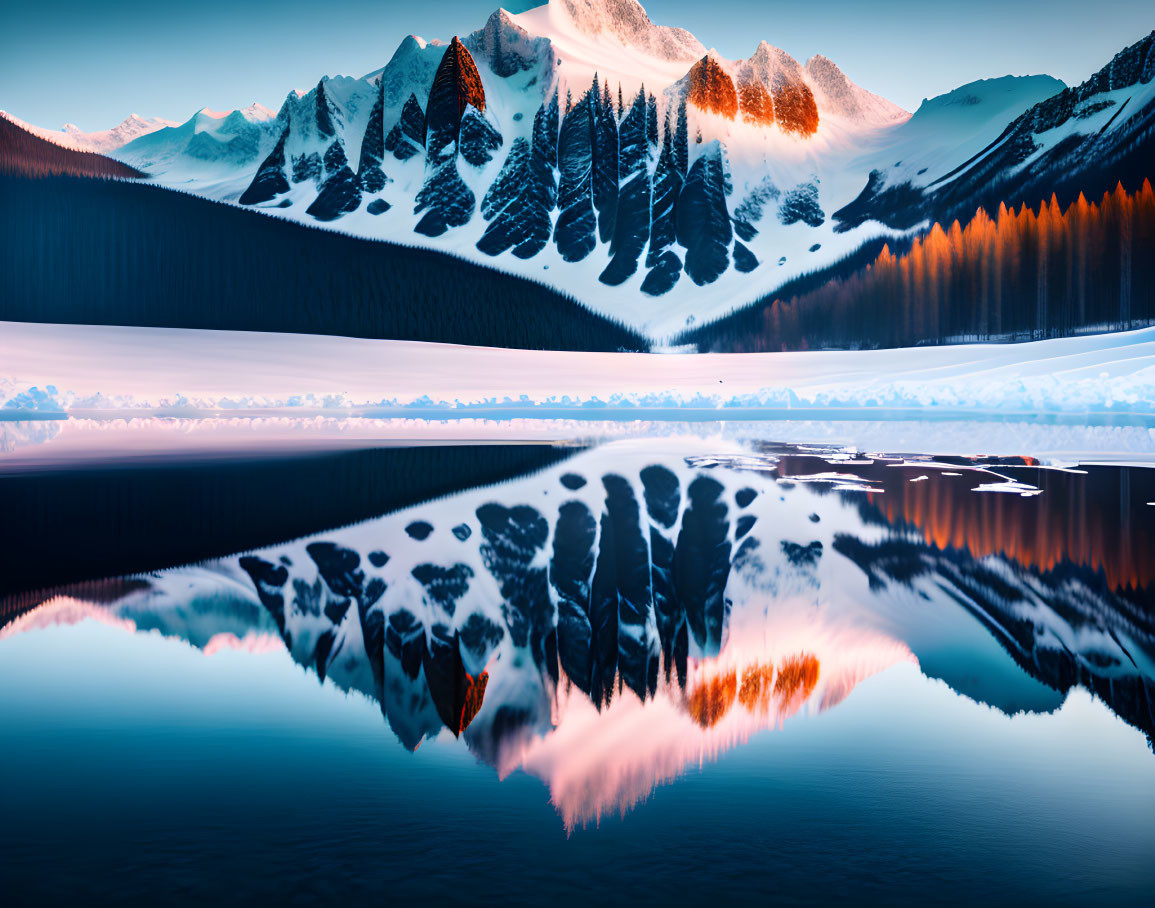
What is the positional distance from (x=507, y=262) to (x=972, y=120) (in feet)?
253

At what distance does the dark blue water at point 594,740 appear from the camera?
130 inches

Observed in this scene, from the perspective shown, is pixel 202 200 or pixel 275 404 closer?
pixel 275 404

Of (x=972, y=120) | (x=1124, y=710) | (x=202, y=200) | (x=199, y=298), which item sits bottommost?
(x=1124, y=710)

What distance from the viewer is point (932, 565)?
8.43 meters

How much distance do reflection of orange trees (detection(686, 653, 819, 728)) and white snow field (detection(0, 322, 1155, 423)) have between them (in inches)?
1163

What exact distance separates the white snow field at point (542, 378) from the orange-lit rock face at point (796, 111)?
11300 cm

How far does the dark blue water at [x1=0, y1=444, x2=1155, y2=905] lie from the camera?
3303 millimetres

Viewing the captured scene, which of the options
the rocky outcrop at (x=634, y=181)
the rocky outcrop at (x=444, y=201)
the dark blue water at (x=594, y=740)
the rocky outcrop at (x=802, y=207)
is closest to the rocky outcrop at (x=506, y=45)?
the rocky outcrop at (x=444, y=201)

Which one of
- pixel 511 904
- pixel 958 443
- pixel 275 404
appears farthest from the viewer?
pixel 275 404

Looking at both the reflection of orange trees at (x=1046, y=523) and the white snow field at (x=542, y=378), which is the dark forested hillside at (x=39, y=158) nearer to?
the white snow field at (x=542, y=378)

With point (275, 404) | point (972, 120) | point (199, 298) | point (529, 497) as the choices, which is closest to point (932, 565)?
point (529, 497)

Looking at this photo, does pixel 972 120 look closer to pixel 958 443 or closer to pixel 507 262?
pixel 507 262

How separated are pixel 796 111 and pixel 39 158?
125 metres

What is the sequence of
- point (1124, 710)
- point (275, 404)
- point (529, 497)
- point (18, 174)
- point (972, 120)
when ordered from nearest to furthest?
point (1124, 710)
point (529, 497)
point (275, 404)
point (18, 174)
point (972, 120)
